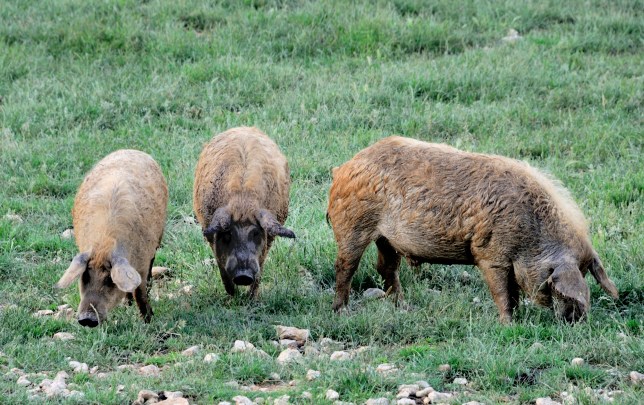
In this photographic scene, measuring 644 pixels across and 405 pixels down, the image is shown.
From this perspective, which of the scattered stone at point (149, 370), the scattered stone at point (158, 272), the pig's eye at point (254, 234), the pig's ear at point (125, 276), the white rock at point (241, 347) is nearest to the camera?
the scattered stone at point (149, 370)

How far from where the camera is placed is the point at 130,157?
9.47 meters

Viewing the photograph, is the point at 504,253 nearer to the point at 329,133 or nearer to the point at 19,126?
the point at 329,133

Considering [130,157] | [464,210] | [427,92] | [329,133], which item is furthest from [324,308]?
[427,92]

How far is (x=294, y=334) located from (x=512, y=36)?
319 inches

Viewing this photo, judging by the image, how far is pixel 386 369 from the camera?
6992mm

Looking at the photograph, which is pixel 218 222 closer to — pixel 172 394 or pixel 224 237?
pixel 224 237

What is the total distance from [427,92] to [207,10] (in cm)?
357

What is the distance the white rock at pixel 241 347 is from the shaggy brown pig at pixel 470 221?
1.24m

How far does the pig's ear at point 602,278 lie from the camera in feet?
26.1

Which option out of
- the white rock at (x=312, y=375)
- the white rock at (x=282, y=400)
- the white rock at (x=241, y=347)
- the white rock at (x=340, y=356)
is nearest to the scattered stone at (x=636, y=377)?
the white rock at (x=340, y=356)

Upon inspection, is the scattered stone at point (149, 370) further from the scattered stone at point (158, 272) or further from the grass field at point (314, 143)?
the scattered stone at point (158, 272)

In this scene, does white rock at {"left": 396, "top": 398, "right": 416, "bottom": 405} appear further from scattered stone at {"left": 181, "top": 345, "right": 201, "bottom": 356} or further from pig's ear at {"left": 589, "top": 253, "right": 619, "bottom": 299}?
pig's ear at {"left": 589, "top": 253, "right": 619, "bottom": 299}

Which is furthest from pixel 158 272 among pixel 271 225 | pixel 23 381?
pixel 23 381

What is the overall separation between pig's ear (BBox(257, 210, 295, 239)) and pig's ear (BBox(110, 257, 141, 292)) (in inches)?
46.8
